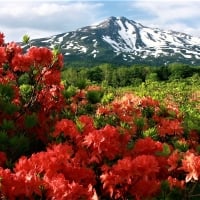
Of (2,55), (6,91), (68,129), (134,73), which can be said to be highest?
(2,55)

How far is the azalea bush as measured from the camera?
20.0 feet

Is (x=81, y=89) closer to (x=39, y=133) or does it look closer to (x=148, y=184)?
(x=39, y=133)

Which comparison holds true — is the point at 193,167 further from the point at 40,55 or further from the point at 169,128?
the point at 40,55

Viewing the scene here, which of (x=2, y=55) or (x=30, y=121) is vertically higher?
(x=2, y=55)

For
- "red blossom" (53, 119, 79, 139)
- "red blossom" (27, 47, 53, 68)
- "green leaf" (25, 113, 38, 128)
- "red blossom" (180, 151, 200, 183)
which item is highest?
"red blossom" (27, 47, 53, 68)

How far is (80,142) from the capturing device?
7180 mm

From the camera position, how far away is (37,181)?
222 inches

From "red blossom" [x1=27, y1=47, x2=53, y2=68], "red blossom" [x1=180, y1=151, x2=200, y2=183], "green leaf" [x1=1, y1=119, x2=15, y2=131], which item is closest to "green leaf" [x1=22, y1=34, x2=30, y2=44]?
"red blossom" [x1=27, y1=47, x2=53, y2=68]

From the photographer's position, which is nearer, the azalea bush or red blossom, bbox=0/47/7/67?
the azalea bush

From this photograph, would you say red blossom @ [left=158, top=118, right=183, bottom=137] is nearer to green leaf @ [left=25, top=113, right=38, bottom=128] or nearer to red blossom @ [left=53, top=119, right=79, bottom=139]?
green leaf @ [left=25, top=113, right=38, bottom=128]

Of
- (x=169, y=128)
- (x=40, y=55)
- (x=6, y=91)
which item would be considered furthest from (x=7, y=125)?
(x=169, y=128)

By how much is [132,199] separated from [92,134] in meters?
1.12

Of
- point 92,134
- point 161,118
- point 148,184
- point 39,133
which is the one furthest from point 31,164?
point 161,118

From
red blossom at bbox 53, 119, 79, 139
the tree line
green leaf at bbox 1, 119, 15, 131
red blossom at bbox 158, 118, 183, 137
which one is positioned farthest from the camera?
the tree line
